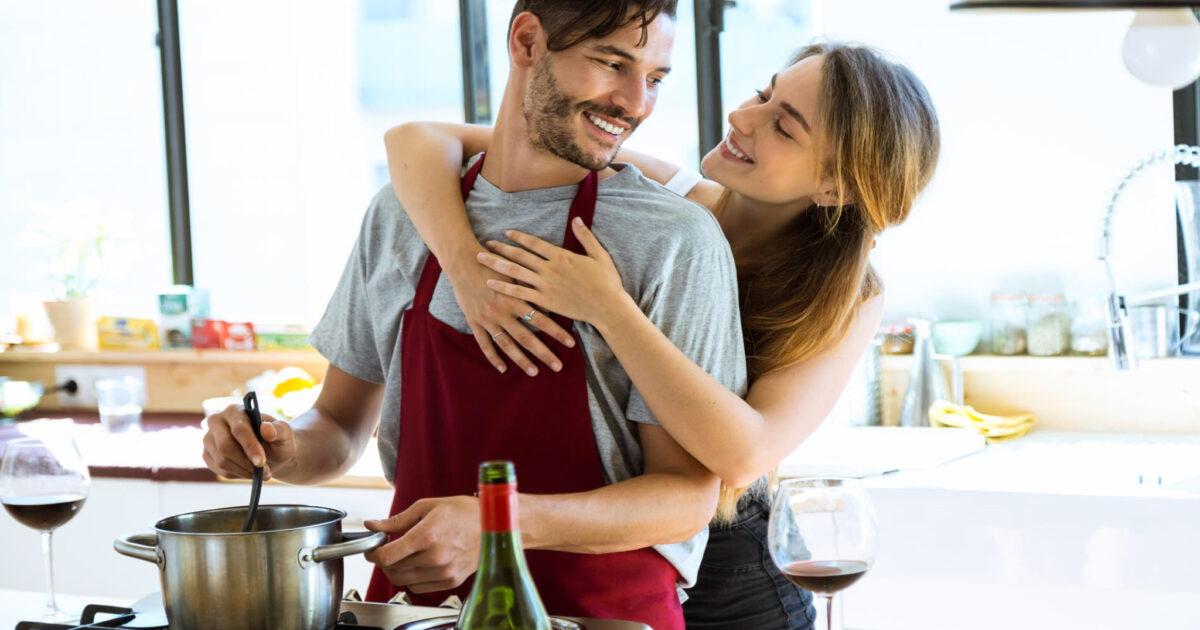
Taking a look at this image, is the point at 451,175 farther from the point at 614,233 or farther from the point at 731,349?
the point at 731,349

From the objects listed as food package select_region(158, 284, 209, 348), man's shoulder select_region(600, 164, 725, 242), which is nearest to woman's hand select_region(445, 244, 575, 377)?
man's shoulder select_region(600, 164, 725, 242)

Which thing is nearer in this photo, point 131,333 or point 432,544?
point 432,544

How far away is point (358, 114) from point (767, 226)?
2160 millimetres

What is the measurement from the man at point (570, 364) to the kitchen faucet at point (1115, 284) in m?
1.46

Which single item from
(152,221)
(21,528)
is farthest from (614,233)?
(152,221)

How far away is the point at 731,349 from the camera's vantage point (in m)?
1.52

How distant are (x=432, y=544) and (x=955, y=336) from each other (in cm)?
214

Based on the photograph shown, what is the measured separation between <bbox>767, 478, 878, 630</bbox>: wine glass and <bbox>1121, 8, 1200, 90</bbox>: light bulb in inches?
73.0

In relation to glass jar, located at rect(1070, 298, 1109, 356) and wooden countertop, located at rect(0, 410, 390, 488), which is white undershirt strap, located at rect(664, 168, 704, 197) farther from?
glass jar, located at rect(1070, 298, 1109, 356)

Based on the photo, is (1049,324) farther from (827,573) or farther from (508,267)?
(827,573)

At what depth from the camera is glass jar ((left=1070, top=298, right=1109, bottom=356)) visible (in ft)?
9.57

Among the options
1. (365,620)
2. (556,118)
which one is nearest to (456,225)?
(556,118)

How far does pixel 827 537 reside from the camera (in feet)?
3.72

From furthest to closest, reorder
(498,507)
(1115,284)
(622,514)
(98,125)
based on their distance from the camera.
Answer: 1. (98,125)
2. (1115,284)
3. (622,514)
4. (498,507)
